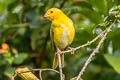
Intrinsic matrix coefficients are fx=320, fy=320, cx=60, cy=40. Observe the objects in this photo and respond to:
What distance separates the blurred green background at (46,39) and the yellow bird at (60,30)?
0.20 metres

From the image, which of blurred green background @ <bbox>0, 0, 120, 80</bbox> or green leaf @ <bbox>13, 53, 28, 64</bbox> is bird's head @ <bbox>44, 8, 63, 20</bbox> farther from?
green leaf @ <bbox>13, 53, 28, 64</bbox>

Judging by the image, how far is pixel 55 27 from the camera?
190cm

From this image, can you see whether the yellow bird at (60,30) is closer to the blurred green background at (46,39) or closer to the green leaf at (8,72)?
the blurred green background at (46,39)

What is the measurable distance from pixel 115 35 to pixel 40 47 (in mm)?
725

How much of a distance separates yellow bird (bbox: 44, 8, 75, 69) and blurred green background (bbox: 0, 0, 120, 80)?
0.20m

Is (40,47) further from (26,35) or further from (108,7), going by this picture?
(108,7)

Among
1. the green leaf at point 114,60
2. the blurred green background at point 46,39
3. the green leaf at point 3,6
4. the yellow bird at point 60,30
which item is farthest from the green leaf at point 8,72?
the green leaf at point 3,6

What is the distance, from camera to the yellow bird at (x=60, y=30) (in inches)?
72.4

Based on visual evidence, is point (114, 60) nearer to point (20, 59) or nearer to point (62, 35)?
point (62, 35)

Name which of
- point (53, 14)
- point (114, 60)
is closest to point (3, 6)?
point (53, 14)

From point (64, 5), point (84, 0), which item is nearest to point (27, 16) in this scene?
point (64, 5)

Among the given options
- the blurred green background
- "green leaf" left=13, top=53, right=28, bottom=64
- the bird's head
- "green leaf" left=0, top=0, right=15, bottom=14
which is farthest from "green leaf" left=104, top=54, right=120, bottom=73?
"green leaf" left=0, top=0, right=15, bottom=14

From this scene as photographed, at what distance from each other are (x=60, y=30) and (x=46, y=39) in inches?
21.3

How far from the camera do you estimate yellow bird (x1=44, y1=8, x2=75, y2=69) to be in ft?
6.03
